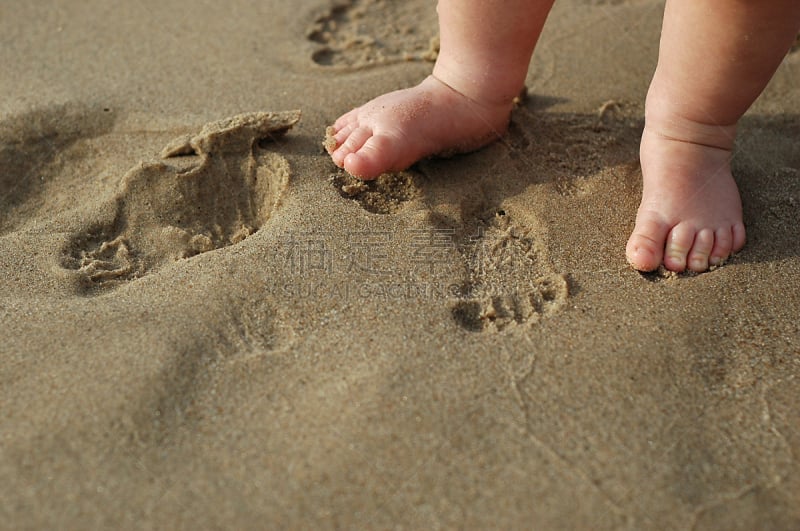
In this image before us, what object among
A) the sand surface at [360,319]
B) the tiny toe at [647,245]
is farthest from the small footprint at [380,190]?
the tiny toe at [647,245]

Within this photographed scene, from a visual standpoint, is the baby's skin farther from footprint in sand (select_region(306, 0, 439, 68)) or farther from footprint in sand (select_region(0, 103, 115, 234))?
footprint in sand (select_region(0, 103, 115, 234))

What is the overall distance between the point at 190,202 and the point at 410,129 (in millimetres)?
542

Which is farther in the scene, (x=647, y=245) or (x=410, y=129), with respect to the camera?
(x=410, y=129)

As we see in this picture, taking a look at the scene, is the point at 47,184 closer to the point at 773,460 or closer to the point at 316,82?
the point at 316,82

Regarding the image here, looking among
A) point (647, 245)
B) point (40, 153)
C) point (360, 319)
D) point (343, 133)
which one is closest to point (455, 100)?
point (343, 133)

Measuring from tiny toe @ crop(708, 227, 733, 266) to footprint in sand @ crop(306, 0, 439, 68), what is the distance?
989 mm

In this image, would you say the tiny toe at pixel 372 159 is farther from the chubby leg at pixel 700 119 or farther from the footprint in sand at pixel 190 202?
the chubby leg at pixel 700 119

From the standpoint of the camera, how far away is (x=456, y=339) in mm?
1274

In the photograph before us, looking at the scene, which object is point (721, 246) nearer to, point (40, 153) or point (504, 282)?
point (504, 282)

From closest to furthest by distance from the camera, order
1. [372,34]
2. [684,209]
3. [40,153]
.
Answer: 1. [684,209]
2. [40,153]
3. [372,34]

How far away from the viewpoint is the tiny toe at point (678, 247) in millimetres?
1460

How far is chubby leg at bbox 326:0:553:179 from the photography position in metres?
1.62

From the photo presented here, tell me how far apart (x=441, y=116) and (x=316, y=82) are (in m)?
0.47

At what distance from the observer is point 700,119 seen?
154 centimetres
